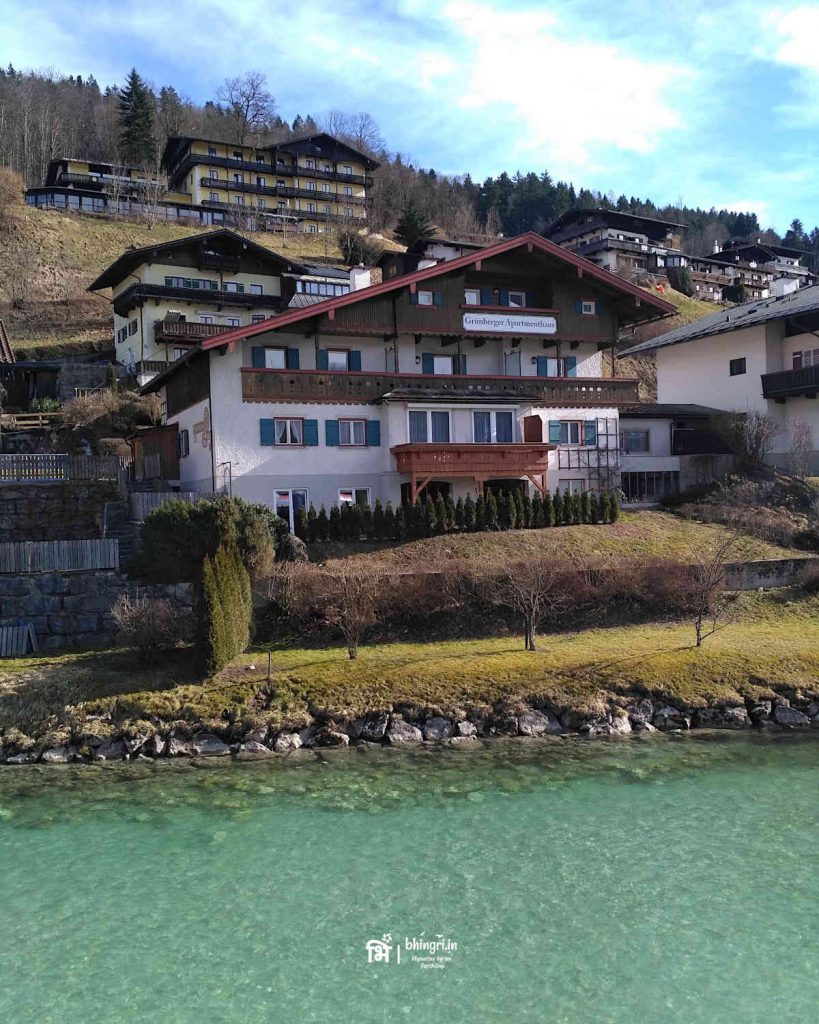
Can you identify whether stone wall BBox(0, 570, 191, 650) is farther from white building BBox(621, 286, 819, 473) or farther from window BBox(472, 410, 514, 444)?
white building BBox(621, 286, 819, 473)

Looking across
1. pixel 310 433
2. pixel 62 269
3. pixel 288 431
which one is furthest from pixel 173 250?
pixel 310 433

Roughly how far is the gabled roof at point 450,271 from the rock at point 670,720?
20.6m

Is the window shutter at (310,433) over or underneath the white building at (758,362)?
underneath

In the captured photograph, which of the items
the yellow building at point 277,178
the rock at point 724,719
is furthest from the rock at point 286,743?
the yellow building at point 277,178

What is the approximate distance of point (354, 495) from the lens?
110 feet

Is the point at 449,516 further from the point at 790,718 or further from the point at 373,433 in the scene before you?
the point at 790,718

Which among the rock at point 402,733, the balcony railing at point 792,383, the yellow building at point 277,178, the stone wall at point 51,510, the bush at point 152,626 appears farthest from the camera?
the yellow building at point 277,178

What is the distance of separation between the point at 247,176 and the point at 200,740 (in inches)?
3849

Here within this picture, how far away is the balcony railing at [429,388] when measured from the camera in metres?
32.3

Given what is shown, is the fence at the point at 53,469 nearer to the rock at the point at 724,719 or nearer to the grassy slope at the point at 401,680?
the grassy slope at the point at 401,680

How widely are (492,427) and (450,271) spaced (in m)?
7.42

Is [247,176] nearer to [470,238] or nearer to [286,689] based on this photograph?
[470,238]

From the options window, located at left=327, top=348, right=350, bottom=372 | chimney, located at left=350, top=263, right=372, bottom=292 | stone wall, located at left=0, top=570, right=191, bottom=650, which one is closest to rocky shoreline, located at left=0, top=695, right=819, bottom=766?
stone wall, located at left=0, top=570, right=191, bottom=650

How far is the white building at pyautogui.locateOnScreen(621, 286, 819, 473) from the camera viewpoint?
138 feet
